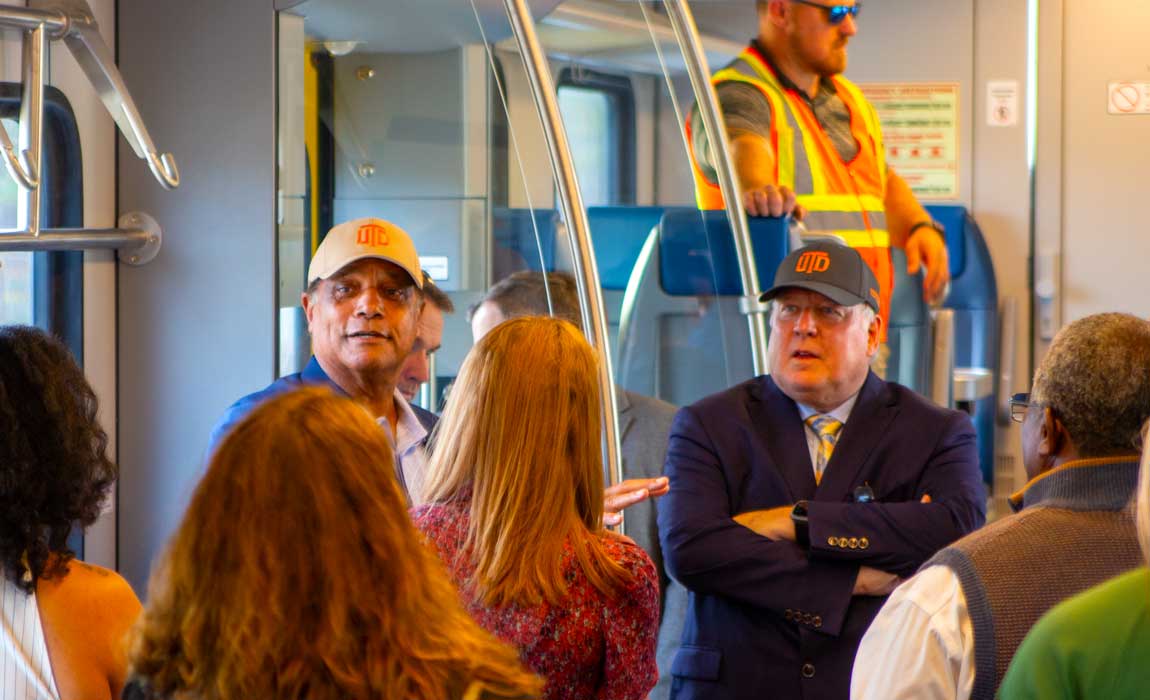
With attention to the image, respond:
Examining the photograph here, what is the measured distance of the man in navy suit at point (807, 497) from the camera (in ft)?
8.09

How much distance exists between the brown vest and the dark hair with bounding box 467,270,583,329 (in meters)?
1.33

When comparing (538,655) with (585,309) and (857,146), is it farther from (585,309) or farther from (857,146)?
(857,146)

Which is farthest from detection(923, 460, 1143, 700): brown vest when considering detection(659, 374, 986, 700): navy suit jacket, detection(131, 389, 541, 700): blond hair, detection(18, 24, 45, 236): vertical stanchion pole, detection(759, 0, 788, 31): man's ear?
detection(759, 0, 788, 31): man's ear

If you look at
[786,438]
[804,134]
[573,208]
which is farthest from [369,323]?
[804,134]

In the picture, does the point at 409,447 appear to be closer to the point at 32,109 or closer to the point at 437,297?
the point at 437,297

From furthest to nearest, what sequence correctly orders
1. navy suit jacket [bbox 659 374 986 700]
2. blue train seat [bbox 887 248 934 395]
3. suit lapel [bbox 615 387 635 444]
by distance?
blue train seat [bbox 887 248 934 395], suit lapel [bbox 615 387 635 444], navy suit jacket [bbox 659 374 986 700]

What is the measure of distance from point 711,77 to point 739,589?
4.98ft

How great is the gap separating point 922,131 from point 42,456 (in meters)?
5.38

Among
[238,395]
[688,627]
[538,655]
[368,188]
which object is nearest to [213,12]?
[368,188]

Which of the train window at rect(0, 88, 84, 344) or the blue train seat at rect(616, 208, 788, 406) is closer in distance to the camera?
the train window at rect(0, 88, 84, 344)

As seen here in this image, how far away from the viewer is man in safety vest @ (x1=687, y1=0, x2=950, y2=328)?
3.57 m

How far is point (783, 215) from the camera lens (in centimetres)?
359

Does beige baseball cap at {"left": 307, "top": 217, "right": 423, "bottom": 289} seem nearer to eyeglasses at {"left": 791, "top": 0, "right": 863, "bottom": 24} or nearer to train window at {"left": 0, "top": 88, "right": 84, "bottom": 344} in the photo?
train window at {"left": 0, "top": 88, "right": 84, "bottom": 344}

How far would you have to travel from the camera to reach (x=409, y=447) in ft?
8.31
